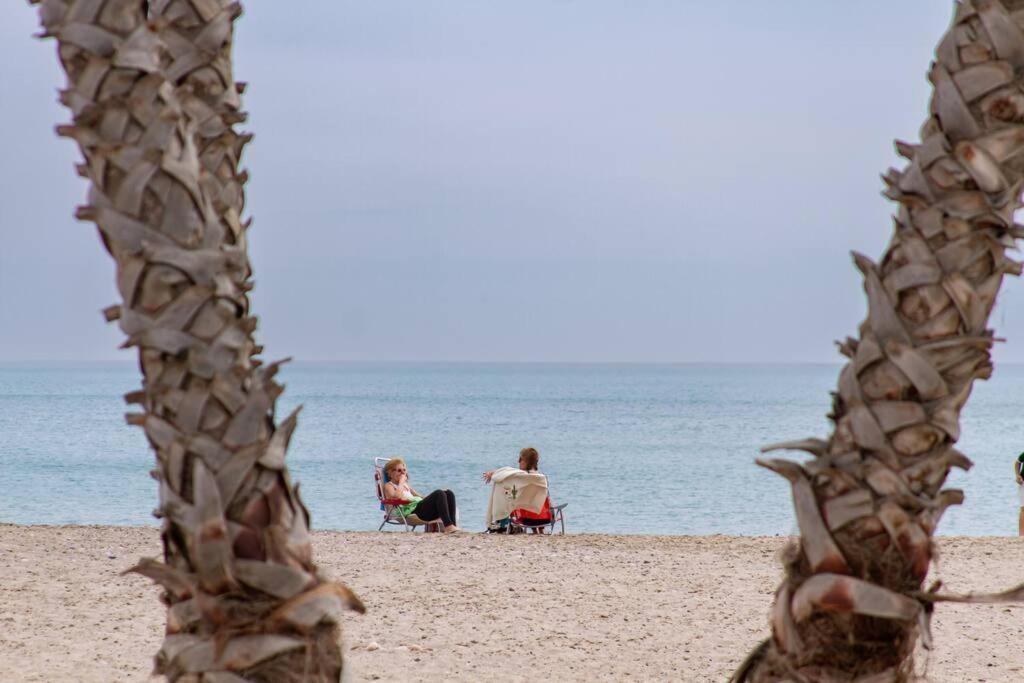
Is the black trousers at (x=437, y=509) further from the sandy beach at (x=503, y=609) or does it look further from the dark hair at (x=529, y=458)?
the sandy beach at (x=503, y=609)

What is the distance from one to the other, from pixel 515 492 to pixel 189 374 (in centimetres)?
1029

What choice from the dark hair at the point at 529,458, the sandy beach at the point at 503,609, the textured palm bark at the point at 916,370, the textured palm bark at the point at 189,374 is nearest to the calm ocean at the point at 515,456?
the textured palm bark at the point at 916,370

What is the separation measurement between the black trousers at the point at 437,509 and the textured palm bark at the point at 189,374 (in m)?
10.2

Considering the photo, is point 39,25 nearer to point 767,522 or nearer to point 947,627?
point 947,627

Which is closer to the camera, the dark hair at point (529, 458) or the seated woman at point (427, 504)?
the seated woman at point (427, 504)

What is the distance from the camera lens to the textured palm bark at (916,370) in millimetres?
2889

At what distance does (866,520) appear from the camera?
290cm

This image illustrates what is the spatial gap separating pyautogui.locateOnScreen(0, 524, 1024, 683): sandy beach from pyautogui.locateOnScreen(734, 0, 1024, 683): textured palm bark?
2.34 metres

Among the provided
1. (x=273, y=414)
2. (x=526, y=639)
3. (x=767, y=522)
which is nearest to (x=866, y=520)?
(x=273, y=414)

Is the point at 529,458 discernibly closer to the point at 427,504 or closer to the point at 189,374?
the point at 427,504

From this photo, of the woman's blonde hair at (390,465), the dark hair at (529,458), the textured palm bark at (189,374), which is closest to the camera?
the textured palm bark at (189,374)

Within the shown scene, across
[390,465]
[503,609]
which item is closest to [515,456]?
[390,465]

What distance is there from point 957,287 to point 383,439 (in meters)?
57.3

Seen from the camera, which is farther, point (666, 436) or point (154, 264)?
point (666, 436)
